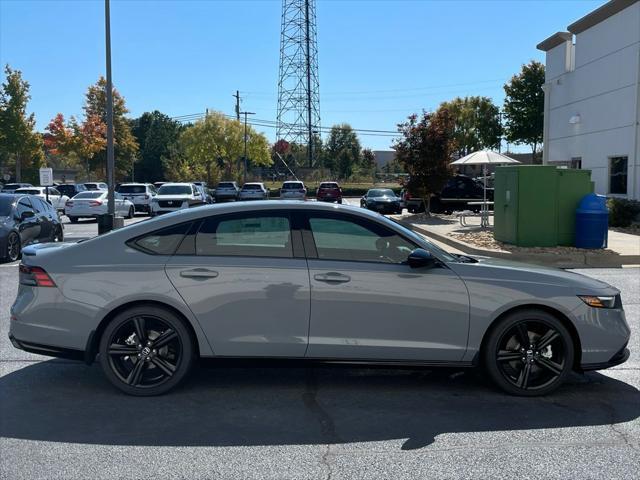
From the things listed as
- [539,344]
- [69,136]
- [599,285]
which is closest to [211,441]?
[539,344]

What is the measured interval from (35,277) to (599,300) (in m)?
4.50

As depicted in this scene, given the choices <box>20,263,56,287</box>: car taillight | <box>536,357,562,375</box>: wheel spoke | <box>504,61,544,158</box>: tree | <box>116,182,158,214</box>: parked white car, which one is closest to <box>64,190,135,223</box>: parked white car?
<box>116,182,158,214</box>: parked white car

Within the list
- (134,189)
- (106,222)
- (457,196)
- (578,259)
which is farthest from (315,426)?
(134,189)

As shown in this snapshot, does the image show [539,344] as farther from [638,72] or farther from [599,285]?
[638,72]

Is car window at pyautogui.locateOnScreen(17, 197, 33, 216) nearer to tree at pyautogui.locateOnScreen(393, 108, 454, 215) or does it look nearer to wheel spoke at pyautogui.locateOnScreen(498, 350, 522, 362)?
wheel spoke at pyautogui.locateOnScreen(498, 350, 522, 362)

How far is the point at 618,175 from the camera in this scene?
75.1ft

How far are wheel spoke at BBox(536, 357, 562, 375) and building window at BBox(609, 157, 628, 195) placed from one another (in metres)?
19.6

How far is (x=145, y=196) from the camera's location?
32.2 metres

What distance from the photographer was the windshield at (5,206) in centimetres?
1350

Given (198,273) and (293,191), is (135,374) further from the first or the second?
(293,191)

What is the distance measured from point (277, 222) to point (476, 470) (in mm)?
2391

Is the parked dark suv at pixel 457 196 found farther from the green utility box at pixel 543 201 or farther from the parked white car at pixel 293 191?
the green utility box at pixel 543 201

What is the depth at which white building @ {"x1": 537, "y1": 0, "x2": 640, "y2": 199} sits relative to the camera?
71.1ft

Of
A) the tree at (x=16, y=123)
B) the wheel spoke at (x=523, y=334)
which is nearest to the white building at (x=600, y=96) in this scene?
the wheel spoke at (x=523, y=334)
